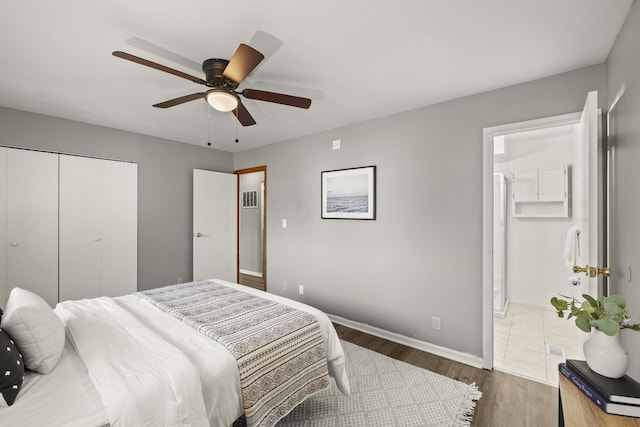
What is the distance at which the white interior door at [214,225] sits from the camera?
439 centimetres

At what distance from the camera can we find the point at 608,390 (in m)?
1.07

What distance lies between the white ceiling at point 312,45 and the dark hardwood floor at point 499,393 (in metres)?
2.46

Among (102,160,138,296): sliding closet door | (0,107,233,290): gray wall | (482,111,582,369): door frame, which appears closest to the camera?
(482,111,582,369): door frame

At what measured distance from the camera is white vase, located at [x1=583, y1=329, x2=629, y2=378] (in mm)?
1141

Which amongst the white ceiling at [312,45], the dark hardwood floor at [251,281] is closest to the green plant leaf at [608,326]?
the white ceiling at [312,45]

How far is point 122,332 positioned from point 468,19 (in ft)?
8.92

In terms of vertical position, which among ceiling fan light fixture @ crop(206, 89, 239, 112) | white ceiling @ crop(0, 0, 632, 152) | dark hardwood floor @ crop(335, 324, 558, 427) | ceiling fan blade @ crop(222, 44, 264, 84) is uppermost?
white ceiling @ crop(0, 0, 632, 152)

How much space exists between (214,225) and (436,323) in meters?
3.46

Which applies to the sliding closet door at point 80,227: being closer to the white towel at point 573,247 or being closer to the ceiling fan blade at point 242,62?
the ceiling fan blade at point 242,62

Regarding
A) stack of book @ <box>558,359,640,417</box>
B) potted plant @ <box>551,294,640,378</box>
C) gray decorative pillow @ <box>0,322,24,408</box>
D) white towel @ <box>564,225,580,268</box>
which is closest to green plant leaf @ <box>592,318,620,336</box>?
potted plant @ <box>551,294,640,378</box>

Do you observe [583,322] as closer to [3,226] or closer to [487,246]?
[487,246]

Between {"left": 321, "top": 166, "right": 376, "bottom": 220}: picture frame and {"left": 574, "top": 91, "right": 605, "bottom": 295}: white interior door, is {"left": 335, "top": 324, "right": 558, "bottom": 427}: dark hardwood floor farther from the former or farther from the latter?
{"left": 321, "top": 166, "right": 376, "bottom": 220}: picture frame

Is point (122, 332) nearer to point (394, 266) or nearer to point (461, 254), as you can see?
point (394, 266)

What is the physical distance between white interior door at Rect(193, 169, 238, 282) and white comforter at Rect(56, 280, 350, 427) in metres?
2.44
